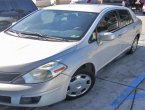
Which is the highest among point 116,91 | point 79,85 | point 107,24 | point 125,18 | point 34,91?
point 107,24

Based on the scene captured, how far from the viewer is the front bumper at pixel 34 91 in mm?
3629

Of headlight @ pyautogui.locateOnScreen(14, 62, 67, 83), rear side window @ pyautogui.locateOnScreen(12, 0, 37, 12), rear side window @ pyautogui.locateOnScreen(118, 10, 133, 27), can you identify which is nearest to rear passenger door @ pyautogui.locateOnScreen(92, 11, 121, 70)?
rear side window @ pyautogui.locateOnScreen(118, 10, 133, 27)

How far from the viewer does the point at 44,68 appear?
3.76 m

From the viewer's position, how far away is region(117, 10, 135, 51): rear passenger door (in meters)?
5.98

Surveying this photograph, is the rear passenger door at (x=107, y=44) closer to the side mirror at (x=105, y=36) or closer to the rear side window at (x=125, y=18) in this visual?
the side mirror at (x=105, y=36)

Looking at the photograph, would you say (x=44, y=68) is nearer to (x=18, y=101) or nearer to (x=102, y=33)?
(x=18, y=101)

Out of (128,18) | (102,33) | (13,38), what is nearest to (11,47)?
(13,38)

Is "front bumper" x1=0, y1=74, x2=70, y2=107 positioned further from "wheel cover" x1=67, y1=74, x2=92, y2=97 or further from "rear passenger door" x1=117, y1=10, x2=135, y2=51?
"rear passenger door" x1=117, y1=10, x2=135, y2=51

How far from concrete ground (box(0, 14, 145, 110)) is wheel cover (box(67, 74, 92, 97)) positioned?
130mm

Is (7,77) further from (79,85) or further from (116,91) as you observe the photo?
(116,91)

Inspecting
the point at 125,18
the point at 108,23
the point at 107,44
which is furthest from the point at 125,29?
the point at 107,44

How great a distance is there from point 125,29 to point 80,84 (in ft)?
7.44

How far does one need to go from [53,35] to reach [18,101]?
4.75 ft

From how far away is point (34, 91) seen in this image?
3668 mm
